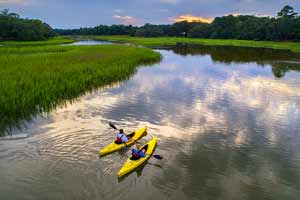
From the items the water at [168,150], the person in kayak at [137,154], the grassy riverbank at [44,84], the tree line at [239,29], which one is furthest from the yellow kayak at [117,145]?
the tree line at [239,29]

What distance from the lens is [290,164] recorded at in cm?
1092

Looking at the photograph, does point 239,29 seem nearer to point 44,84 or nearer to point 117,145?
point 44,84

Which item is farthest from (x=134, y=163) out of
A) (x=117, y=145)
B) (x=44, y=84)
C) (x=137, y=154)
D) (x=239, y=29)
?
(x=239, y=29)

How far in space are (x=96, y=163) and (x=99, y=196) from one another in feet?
6.77

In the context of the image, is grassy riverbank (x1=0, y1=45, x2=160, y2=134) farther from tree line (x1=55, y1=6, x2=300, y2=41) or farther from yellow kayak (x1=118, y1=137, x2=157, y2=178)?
tree line (x1=55, y1=6, x2=300, y2=41)

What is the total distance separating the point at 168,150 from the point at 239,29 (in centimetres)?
10575

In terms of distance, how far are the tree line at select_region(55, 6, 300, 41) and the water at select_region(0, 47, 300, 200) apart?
73.0 m

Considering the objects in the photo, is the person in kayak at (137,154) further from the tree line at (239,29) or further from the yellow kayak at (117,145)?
the tree line at (239,29)

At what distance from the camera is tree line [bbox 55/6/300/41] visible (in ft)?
277

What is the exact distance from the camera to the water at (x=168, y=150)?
9.09m

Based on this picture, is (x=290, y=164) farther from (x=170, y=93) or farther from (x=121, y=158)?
(x=170, y=93)

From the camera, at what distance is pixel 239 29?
4269 inches

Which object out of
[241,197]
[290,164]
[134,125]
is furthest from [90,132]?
[290,164]

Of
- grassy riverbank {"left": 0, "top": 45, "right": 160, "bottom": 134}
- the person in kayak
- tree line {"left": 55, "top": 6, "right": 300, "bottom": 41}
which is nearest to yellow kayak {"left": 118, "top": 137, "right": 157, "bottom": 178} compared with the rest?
the person in kayak
